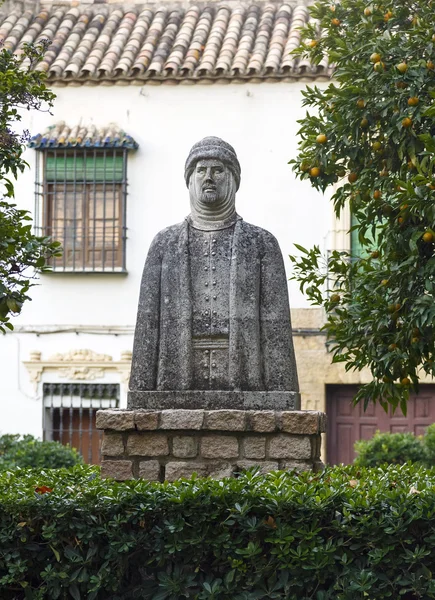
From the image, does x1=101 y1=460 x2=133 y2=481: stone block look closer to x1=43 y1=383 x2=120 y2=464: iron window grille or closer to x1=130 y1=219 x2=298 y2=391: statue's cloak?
x1=130 y1=219 x2=298 y2=391: statue's cloak

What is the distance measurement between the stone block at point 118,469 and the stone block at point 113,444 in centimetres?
6

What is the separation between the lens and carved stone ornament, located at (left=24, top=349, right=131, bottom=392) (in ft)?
59.8

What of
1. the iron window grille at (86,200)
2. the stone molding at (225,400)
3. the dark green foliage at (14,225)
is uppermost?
the iron window grille at (86,200)

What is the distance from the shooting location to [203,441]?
26.7 ft

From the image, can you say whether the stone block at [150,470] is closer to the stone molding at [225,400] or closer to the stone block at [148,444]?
the stone block at [148,444]

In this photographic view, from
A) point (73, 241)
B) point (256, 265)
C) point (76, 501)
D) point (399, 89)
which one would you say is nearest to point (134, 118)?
point (73, 241)

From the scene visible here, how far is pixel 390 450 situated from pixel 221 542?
9341 mm

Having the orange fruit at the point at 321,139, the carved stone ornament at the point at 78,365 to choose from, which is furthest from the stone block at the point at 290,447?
the carved stone ornament at the point at 78,365

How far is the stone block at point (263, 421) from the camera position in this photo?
316 inches

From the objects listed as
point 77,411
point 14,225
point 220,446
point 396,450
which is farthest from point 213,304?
point 77,411

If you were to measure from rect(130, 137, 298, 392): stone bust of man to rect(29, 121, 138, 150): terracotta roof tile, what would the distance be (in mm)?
9814

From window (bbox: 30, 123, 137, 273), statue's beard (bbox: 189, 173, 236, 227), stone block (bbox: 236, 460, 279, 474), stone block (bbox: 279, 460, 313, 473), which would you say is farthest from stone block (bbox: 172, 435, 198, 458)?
window (bbox: 30, 123, 137, 273)

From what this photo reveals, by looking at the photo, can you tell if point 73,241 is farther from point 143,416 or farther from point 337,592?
point 337,592

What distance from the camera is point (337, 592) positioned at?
7059 millimetres
